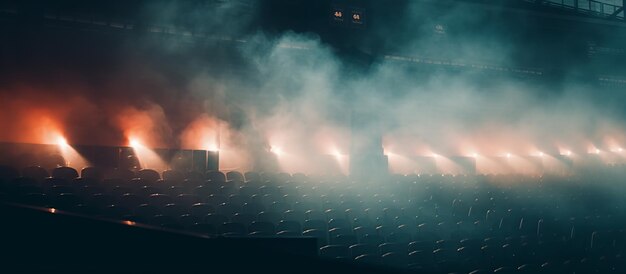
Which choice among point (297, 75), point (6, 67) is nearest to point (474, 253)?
point (297, 75)

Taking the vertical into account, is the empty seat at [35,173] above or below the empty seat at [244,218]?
above

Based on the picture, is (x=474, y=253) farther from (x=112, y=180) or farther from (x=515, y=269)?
(x=112, y=180)

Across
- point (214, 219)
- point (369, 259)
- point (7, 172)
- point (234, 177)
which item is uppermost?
point (234, 177)

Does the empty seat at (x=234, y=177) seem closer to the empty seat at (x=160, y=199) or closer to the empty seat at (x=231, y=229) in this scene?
the empty seat at (x=160, y=199)

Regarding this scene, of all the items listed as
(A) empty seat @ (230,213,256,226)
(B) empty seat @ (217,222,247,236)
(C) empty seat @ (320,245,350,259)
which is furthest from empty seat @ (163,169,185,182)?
(C) empty seat @ (320,245,350,259)

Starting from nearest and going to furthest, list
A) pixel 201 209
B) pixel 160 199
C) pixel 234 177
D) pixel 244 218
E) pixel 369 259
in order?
pixel 369 259
pixel 244 218
pixel 201 209
pixel 160 199
pixel 234 177

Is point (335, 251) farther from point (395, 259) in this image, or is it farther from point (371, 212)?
point (371, 212)

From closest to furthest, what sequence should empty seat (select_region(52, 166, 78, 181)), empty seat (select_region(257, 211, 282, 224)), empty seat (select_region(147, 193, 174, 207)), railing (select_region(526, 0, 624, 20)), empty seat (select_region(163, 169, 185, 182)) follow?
empty seat (select_region(257, 211, 282, 224)) < empty seat (select_region(147, 193, 174, 207)) < empty seat (select_region(52, 166, 78, 181)) < empty seat (select_region(163, 169, 185, 182)) < railing (select_region(526, 0, 624, 20))

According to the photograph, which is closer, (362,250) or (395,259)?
(395,259)

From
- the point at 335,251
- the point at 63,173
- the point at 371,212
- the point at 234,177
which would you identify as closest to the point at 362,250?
the point at 335,251

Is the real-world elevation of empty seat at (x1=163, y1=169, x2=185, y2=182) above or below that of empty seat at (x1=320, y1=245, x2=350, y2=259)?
above

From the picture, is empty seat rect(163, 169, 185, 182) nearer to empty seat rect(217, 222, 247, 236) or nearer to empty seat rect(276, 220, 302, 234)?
empty seat rect(276, 220, 302, 234)

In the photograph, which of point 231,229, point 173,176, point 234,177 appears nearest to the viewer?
point 231,229

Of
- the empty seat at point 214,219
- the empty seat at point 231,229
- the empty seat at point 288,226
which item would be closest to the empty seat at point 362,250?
the empty seat at point 288,226
